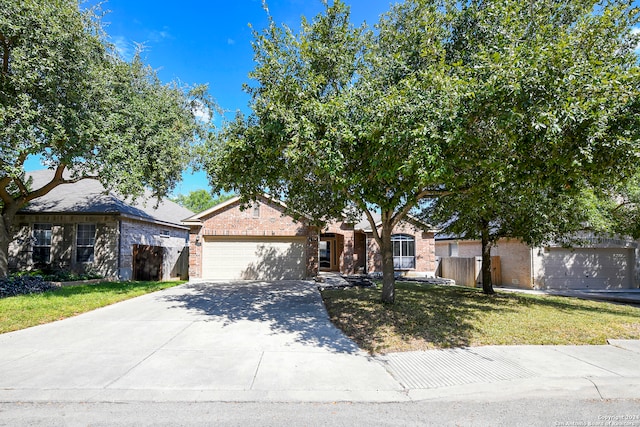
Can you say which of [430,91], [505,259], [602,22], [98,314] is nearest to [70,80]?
[98,314]

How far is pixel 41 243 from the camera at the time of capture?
15.7 meters

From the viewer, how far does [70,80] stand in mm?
10258

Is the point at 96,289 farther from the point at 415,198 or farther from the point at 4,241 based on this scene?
the point at 415,198

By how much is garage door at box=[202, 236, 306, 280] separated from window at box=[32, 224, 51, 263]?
704 cm

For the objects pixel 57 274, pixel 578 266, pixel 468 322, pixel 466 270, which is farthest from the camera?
pixel 466 270

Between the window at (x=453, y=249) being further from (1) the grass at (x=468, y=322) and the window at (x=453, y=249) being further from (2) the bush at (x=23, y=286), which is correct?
(2) the bush at (x=23, y=286)

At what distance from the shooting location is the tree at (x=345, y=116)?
5.93 m

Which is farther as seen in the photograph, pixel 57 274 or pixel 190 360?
pixel 57 274

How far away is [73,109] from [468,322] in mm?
12893

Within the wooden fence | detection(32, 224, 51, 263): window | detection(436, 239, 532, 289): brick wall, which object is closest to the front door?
the wooden fence

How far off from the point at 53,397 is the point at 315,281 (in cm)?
1211

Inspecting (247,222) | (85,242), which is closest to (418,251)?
(247,222)

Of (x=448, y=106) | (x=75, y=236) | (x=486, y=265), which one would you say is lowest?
(x=486, y=265)

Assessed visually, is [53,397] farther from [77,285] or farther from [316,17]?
[77,285]
